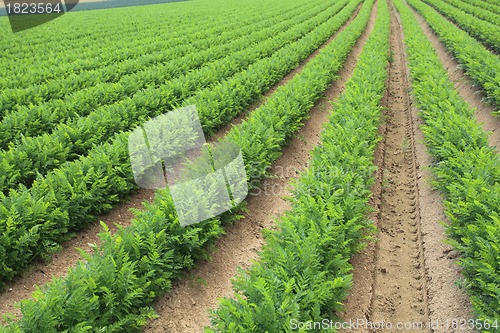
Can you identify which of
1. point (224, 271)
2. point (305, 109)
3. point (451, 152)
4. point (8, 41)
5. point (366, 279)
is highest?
point (8, 41)

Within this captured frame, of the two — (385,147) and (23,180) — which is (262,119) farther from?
(23,180)

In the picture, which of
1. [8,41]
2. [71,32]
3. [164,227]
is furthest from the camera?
A: [71,32]

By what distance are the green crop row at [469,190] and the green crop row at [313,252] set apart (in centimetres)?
142

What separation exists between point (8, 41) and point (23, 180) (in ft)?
61.0

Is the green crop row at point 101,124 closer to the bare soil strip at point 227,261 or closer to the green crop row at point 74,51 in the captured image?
the bare soil strip at point 227,261

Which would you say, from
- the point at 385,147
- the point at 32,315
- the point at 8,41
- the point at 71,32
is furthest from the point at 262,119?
the point at 71,32

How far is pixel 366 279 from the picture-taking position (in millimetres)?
5828

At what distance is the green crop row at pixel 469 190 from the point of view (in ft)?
15.5

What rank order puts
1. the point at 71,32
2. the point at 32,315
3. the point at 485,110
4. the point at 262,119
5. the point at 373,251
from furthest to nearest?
the point at 71,32 → the point at 485,110 → the point at 262,119 → the point at 373,251 → the point at 32,315

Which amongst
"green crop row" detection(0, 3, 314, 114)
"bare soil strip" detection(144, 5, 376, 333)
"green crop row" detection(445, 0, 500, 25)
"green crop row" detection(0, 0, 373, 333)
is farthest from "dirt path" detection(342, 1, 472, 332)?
"green crop row" detection(445, 0, 500, 25)

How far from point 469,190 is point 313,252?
9.80 ft

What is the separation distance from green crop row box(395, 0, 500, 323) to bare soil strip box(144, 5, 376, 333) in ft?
9.67

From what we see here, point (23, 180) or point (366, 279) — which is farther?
point (23, 180)

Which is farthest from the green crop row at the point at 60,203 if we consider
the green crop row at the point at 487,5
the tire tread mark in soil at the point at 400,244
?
the green crop row at the point at 487,5
